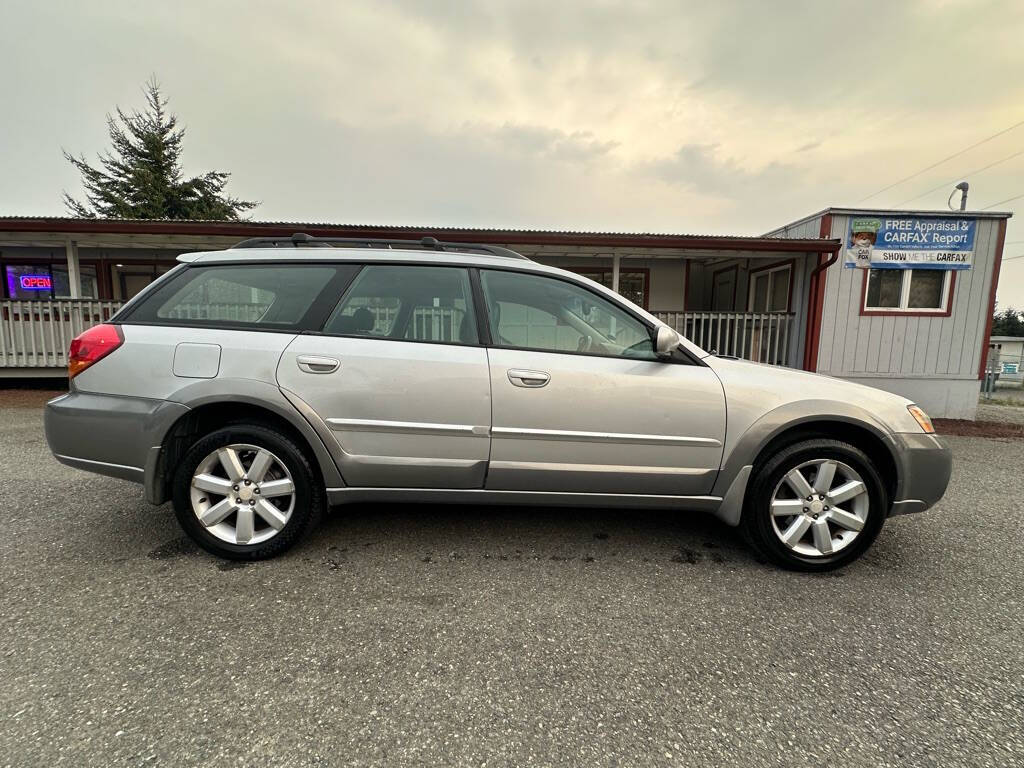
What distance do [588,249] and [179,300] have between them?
7413 millimetres

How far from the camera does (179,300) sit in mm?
2793

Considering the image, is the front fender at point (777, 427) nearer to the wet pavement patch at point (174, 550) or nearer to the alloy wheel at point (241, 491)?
the alloy wheel at point (241, 491)

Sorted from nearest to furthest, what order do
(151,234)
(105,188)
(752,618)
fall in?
1. (752,618)
2. (151,234)
3. (105,188)

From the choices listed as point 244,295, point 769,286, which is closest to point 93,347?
point 244,295

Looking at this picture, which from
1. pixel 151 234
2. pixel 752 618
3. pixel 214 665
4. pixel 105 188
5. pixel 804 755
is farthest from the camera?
pixel 105 188

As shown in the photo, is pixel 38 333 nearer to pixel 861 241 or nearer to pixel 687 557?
pixel 687 557

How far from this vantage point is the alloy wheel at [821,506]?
266cm

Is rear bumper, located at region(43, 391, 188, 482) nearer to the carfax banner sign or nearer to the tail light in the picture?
the tail light

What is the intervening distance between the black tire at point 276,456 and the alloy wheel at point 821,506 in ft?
8.38

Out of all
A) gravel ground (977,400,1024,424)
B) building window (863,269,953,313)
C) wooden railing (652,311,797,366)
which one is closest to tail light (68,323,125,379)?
wooden railing (652,311,797,366)

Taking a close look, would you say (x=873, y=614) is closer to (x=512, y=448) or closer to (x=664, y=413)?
(x=664, y=413)

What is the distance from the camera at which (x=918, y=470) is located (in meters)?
2.69

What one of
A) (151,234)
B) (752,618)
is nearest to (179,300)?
(752,618)

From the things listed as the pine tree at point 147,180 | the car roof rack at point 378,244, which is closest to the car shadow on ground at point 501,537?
the car roof rack at point 378,244
